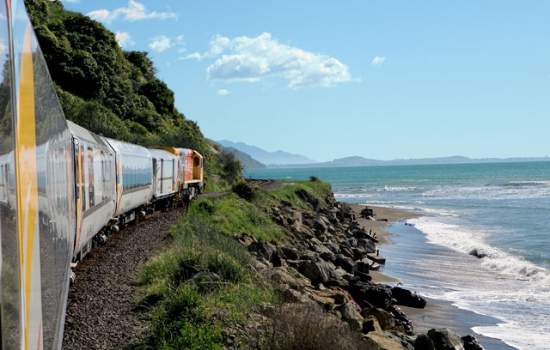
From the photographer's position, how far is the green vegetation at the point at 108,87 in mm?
53406

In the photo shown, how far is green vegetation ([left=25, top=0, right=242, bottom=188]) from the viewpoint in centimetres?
5341

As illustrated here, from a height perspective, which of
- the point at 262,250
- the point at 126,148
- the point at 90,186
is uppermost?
→ the point at 126,148

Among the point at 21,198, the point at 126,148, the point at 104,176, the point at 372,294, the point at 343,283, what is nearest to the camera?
the point at 21,198

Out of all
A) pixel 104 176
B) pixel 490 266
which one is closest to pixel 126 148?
pixel 104 176

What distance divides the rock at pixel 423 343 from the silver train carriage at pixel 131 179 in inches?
352

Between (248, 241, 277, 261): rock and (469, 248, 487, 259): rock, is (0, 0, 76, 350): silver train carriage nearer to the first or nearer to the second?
(248, 241, 277, 261): rock

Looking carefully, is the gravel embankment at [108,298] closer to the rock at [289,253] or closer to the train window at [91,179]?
the train window at [91,179]

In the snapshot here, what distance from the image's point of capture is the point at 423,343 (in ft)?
46.4

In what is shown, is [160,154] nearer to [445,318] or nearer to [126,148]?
[126,148]

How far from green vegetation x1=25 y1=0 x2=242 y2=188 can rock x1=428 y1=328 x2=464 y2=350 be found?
34.7 meters

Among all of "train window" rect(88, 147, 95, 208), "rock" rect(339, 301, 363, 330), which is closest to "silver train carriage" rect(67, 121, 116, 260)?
"train window" rect(88, 147, 95, 208)

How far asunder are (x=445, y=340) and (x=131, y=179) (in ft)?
37.5

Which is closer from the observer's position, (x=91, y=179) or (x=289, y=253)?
(x=91, y=179)

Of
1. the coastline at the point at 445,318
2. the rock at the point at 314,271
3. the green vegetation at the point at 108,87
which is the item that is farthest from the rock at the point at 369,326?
the green vegetation at the point at 108,87
